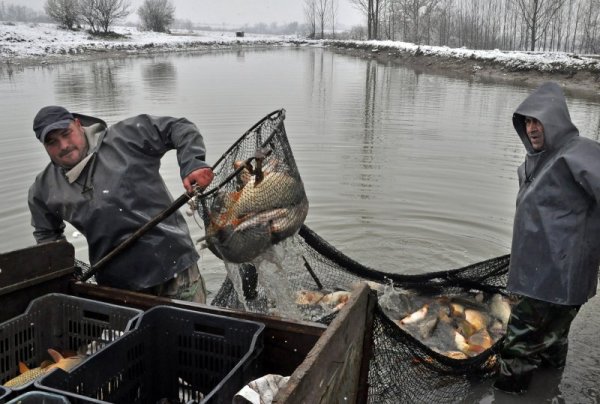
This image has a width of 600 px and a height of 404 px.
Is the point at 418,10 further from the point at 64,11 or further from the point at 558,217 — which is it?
the point at 558,217

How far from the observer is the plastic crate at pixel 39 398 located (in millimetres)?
1904

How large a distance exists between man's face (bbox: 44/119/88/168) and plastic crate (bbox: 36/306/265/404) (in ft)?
4.53

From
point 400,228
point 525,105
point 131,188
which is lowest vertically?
point 400,228

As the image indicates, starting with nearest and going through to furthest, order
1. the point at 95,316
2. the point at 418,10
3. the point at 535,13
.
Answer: the point at 95,316 < the point at 535,13 < the point at 418,10

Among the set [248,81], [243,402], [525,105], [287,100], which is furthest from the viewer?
[248,81]

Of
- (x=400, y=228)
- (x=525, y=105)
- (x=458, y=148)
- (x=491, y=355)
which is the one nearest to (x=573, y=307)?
(x=491, y=355)

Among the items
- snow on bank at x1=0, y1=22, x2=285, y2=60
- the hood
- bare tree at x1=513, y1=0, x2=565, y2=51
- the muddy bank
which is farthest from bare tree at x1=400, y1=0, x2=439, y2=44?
the hood

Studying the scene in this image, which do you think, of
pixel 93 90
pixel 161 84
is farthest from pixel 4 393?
pixel 161 84

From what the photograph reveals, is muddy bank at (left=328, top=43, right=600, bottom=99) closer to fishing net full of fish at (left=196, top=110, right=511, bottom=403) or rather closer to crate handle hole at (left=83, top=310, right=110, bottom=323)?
fishing net full of fish at (left=196, top=110, right=511, bottom=403)

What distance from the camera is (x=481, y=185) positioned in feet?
30.0

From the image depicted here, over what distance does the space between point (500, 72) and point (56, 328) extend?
27942mm

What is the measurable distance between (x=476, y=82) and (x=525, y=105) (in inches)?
893

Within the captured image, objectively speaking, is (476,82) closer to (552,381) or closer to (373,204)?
(373,204)

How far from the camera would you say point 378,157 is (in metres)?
10.8
